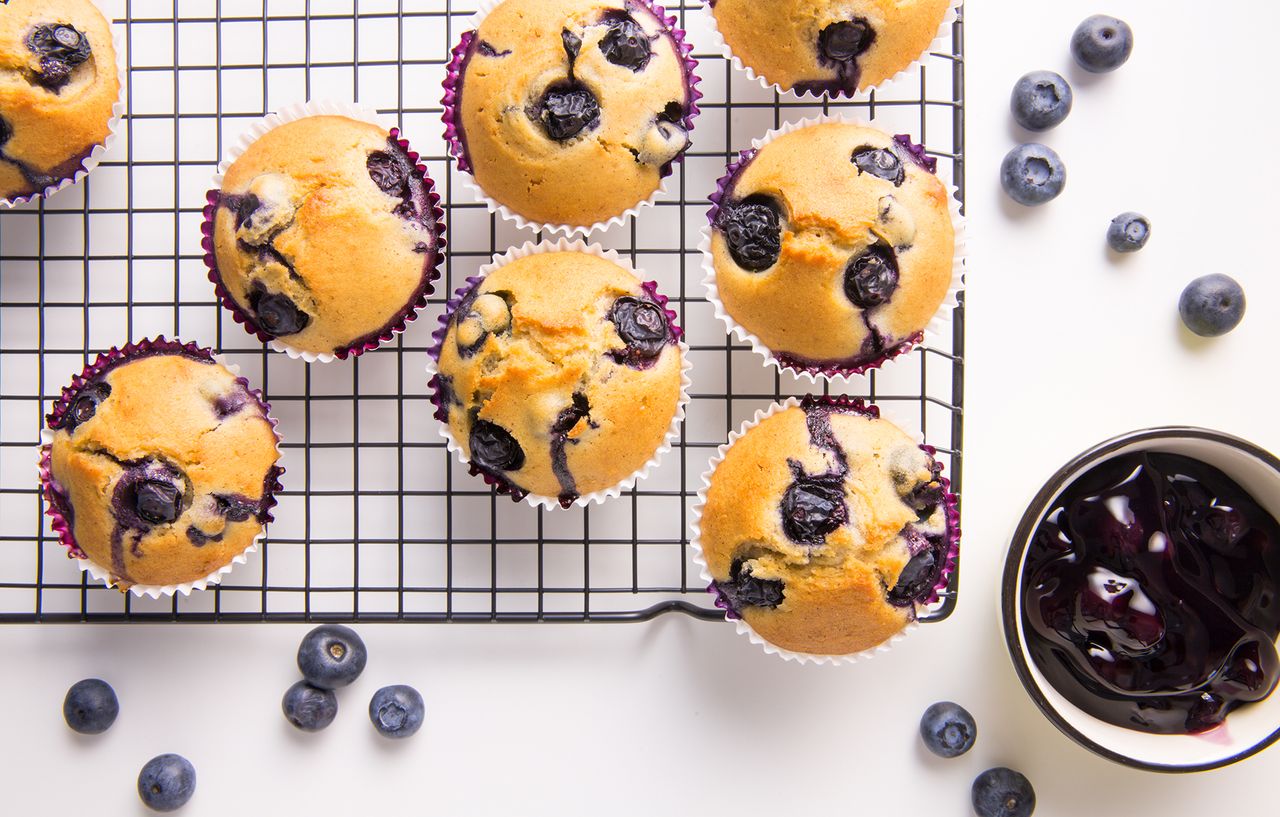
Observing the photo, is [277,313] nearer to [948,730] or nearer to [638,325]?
[638,325]

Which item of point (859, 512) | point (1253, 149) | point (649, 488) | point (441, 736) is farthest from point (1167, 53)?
point (441, 736)

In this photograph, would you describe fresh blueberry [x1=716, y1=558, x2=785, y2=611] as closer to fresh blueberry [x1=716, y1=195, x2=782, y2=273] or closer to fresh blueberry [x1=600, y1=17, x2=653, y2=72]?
fresh blueberry [x1=716, y1=195, x2=782, y2=273]

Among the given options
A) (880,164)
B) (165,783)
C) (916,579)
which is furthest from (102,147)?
(916,579)

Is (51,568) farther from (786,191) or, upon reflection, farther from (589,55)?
(786,191)

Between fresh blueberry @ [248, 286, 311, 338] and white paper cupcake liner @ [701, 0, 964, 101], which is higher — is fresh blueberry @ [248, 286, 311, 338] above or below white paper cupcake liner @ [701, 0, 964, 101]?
below

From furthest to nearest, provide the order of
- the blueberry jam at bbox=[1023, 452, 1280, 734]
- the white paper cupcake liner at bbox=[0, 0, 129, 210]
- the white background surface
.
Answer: the white background surface < the white paper cupcake liner at bbox=[0, 0, 129, 210] < the blueberry jam at bbox=[1023, 452, 1280, 734]

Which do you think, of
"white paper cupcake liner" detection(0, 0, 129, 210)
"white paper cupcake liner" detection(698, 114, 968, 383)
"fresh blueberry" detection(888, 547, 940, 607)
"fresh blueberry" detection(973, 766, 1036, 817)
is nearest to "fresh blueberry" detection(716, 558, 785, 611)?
"fresh blueberry" detection(888, 547, 940, 607)

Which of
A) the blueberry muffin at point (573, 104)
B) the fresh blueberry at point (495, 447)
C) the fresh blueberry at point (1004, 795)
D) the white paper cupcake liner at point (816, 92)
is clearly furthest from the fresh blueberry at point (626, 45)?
the fresh blueberry at point (1004, 795)
